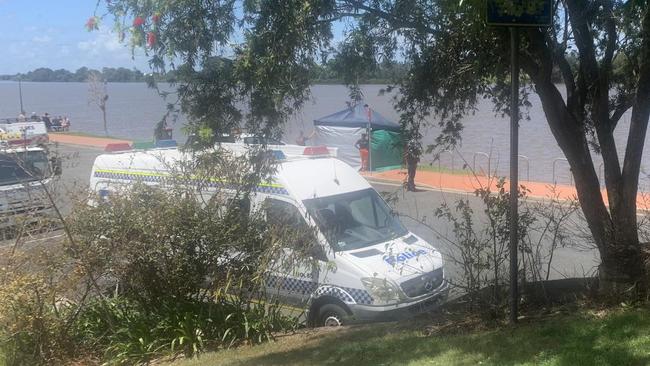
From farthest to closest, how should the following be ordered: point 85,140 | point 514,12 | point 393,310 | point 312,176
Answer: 1. point 85,140
2. point 312,176
3. point 393,310
4. point 514,12

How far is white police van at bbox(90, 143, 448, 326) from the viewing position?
7367mm

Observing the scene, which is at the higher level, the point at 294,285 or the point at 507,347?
the point at 507,347

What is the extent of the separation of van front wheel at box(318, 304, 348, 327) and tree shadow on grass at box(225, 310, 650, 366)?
3.54 feet

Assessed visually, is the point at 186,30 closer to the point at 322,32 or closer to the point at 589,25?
the point at 322,32

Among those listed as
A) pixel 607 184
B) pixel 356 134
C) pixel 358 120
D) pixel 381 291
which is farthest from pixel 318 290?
pixel 356 134

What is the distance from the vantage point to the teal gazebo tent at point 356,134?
24.6 meters

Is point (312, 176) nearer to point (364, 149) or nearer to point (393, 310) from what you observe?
point (393, 310)

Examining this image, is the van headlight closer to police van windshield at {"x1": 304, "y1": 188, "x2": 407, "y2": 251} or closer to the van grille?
the van grille

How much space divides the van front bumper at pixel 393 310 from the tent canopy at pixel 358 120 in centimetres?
1663

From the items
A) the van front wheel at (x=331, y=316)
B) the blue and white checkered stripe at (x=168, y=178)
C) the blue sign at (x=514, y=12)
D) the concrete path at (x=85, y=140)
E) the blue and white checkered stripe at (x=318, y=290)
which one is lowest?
the van front wheel at (x=331, y=316)

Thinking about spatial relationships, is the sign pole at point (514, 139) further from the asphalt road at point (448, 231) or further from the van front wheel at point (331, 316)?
the van front wheel at point (331, 316)

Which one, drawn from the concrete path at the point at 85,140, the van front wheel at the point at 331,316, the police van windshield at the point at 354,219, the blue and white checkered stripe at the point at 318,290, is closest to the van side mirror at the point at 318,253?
the police van windshield at the point at 354,219

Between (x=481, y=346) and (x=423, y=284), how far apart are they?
237 cm

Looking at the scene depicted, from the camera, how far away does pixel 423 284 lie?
7.62 metres
